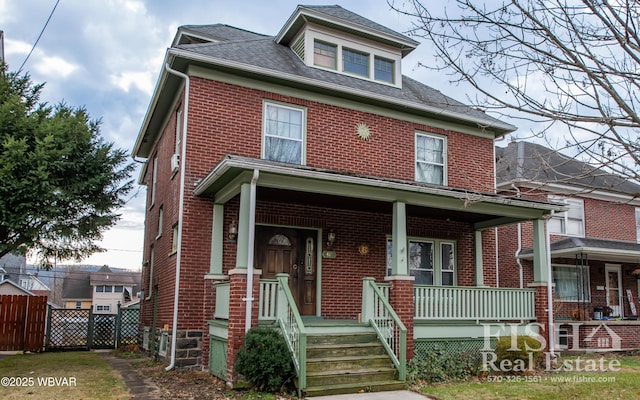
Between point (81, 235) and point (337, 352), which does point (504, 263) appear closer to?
point (337, 352)

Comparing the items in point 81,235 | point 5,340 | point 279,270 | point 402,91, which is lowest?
point 5,340

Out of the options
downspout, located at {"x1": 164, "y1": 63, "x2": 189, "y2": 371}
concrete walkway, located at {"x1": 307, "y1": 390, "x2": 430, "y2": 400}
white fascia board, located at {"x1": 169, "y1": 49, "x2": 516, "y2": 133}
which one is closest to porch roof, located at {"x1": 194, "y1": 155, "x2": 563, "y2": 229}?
downspout, located at {"x1": 164, "y1": 63, "x2": 189, "y2": 371}

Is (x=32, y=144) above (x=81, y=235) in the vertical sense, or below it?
above

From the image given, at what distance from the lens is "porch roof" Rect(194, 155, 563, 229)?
29.2ft

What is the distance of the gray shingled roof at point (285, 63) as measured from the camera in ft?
37.9

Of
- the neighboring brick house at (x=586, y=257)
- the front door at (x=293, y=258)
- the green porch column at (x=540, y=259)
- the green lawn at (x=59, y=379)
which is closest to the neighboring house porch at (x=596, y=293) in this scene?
the neighboring brick house at (x=586, y=257)

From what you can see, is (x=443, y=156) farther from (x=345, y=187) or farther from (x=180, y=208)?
(x=180, y=208)

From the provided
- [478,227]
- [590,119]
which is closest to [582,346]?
[478,227]

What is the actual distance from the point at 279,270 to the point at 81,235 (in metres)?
5.04

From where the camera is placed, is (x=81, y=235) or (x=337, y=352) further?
(x=81, y=235)

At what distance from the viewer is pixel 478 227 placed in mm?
13664

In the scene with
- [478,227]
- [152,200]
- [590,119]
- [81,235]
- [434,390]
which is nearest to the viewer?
[590,119]

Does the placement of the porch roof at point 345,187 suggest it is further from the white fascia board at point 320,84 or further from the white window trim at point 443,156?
the white window trim at point 443,156

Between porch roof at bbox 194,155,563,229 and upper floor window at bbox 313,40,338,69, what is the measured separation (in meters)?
4.77
